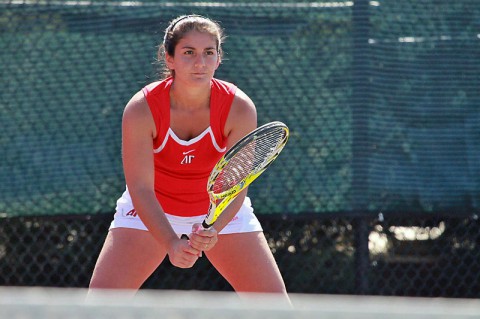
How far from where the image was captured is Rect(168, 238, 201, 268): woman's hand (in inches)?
128

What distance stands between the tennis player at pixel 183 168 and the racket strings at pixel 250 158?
10cm

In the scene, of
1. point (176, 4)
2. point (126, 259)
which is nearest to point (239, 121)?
point (126, 259)

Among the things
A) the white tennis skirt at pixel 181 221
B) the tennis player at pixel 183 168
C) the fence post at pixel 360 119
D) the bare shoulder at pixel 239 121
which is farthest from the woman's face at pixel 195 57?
the fence post at pixel 360 119

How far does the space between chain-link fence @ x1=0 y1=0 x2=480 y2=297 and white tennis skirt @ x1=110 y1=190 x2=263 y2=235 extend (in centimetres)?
120

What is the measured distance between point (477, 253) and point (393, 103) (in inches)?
33.9

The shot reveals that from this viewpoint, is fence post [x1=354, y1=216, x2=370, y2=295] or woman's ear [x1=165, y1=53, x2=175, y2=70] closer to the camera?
woman's ear [x1=165, y1=53, x2=175, y2=70]

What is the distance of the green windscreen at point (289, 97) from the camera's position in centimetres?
481

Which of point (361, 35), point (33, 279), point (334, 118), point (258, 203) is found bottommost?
point (33, 279)

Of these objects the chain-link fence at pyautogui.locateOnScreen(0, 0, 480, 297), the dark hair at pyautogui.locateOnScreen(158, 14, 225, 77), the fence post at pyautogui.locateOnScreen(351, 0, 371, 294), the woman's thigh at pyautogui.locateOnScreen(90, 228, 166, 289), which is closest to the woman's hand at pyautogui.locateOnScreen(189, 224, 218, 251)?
the woman's thigh at pyautogui.locateOnScreen(90, 228, 166, 289)

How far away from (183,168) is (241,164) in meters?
0.25

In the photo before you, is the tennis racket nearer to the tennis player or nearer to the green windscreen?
the tennis player

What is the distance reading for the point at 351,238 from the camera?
484 centimetres

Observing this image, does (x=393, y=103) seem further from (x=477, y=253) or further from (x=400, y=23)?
(x=477, y=253)

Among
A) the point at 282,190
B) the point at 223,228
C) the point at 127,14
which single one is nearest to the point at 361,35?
the point at 282,190
